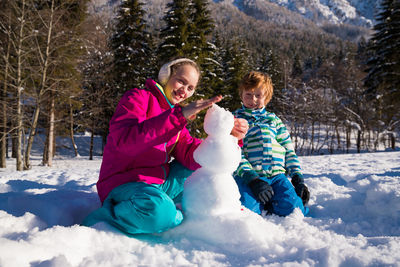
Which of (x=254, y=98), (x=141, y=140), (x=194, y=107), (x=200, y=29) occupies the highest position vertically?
(x=200, y=29)

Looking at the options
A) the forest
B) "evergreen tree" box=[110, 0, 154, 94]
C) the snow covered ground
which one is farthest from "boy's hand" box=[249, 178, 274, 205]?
"evergreen tree" box=[110, 0, 154, 94]

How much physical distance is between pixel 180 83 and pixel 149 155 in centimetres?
65

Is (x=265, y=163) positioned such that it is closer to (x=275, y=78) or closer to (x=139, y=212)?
(x=139, y=212)

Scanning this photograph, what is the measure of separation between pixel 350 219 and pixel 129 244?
1961mm

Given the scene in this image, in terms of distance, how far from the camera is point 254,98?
2928 millimetres

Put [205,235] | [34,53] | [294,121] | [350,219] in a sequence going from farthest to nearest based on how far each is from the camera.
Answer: [294,121]
[34,53]
[350,219]
[205,235]

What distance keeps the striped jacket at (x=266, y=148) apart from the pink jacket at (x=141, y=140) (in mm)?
814

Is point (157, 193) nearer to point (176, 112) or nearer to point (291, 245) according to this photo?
point (176, 112)

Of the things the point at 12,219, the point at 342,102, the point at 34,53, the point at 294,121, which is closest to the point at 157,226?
the point at 12,219

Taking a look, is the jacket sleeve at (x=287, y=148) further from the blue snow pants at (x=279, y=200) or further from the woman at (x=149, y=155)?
the woman at (x=149, y=155)

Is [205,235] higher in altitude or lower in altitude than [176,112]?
lower

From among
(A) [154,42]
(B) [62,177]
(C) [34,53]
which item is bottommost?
(B) [62,177]

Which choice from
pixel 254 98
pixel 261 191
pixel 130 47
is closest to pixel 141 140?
pixel 261 191

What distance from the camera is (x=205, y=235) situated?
5.60 ft
